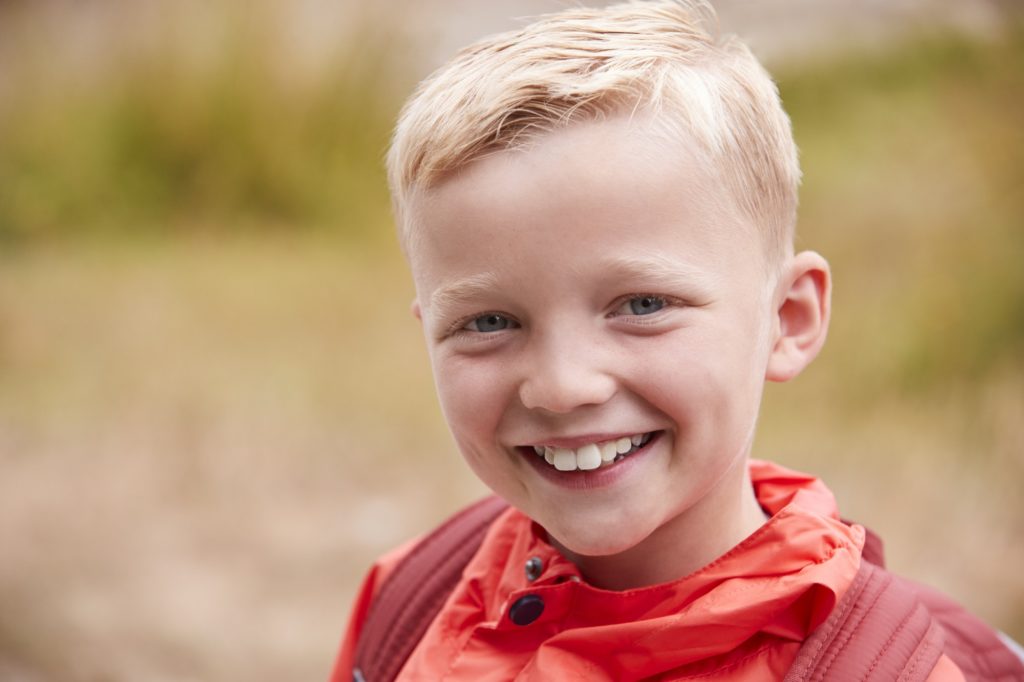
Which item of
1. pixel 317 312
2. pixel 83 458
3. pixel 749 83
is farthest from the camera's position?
pixel 317 312

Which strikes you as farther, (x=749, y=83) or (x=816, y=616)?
(x=749, y=83)

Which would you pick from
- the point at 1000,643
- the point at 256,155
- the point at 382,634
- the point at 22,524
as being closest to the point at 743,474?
the point at 1000,643

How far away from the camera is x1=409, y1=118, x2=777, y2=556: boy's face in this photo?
1.08m

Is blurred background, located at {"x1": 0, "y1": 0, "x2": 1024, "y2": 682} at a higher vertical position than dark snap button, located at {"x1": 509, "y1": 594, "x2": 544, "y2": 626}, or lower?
higher

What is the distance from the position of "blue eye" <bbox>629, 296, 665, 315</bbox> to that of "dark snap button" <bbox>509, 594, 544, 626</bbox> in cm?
33

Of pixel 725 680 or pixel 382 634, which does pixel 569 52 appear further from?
pixel 382 634

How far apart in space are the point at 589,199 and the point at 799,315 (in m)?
0.34

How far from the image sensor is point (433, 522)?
123 inches

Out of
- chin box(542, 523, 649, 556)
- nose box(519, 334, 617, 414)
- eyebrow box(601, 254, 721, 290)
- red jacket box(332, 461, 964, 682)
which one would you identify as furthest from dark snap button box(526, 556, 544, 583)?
eyebrow box(601, 254, 721, 290)

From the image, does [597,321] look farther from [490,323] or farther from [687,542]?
[687,542]

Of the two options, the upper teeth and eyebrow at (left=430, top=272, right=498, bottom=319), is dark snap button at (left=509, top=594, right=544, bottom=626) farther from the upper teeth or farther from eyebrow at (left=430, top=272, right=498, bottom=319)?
eyebrow at (left=430, top=272, right=498, bottom=319)

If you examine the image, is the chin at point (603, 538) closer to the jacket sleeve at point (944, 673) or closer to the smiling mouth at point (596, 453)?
the smiling mouth at point (596, 453)

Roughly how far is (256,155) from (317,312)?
712 millimetres

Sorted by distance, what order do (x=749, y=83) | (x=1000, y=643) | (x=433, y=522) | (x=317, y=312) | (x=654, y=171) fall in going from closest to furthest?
1. (x=654, y=171)
2. (x=749, y=83)
3. (x=1000, y=643)
4. (x=433, y=522)
5. (x=317, y=312)
